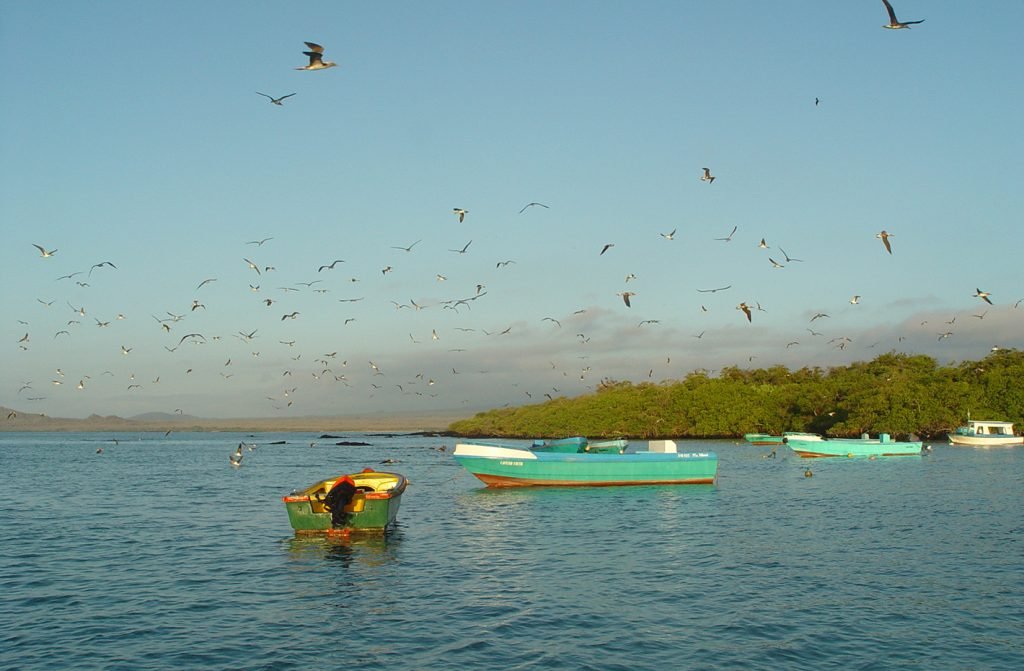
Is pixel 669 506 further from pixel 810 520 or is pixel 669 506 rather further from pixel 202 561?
pixel 202 561

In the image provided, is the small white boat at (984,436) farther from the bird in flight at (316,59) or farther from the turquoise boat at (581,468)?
the bird in flight at (316,59)

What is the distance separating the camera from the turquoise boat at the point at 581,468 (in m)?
48.8

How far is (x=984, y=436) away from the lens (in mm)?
94938

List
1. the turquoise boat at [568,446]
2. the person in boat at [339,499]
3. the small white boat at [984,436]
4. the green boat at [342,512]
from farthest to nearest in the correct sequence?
the small white boat at [984,436] < the turquoise boat at [568,446] < the green boat at [342,512] < the person in boat at [339,499]

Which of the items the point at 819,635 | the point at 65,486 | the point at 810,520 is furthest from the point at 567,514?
the point at 65,486

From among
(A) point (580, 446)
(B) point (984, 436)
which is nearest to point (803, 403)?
(B) point (984, 436)

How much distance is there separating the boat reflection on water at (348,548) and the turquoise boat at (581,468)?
689 inches

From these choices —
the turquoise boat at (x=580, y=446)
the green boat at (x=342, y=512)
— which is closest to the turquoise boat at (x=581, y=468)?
the green boat at (x=342, y=512)

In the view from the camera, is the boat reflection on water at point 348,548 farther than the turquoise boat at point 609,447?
No

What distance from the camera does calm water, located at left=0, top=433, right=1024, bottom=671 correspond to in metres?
16.2

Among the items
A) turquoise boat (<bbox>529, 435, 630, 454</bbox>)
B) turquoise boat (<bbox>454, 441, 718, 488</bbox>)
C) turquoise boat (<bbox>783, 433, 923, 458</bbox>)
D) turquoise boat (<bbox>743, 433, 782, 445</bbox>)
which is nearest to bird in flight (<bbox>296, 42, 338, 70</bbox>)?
turquoise boat (<bbox>454, 441, 718, 488</bbox>)

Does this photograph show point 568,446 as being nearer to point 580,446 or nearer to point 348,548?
point 580,446

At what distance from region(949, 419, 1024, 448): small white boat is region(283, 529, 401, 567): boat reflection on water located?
8364 cm

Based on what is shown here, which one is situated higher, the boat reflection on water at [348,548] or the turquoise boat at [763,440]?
the turquoise boat at [763,440]
